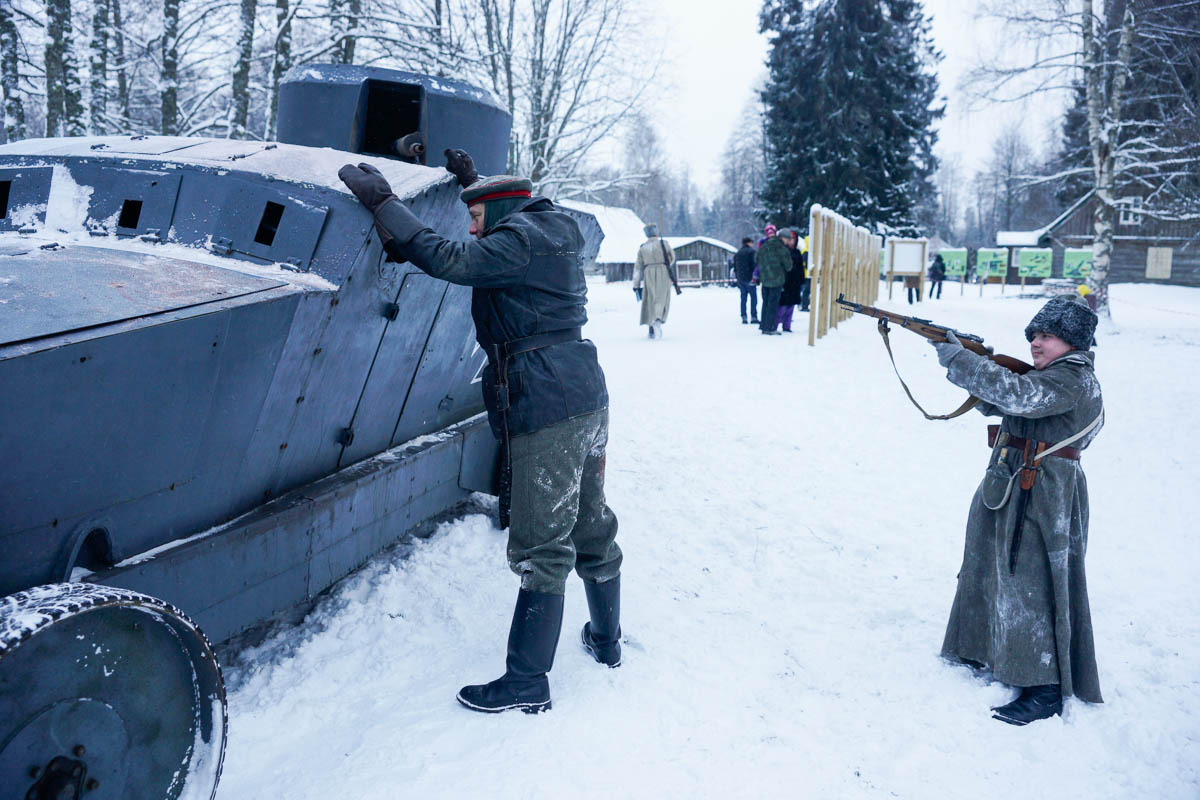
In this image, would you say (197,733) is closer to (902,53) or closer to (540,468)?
(540,468)

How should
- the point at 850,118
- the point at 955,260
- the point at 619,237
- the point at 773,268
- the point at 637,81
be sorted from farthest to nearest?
the point at 619,237, the point at 955,260, the point at 850,118, the point at 637,81, the point at 773,268

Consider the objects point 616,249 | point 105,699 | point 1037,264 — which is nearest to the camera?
point 105,699

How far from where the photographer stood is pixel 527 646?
3016 millimetres

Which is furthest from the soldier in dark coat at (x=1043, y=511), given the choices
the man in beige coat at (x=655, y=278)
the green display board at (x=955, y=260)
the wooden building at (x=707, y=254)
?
the wooden building at (x=707, y=254)

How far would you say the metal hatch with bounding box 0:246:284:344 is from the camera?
209 centimetres

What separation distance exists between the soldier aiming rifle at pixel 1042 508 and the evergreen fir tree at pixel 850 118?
27270 mm

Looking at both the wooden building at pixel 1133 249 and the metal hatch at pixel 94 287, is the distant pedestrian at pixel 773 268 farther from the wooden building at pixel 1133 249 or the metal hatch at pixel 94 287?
the wooden building at pixel 1133 249

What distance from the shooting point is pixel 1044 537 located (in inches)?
126

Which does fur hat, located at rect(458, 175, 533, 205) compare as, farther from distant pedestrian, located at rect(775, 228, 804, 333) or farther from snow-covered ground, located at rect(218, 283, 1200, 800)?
distant pedestrian, located at rect(775, 228, 804, 333)

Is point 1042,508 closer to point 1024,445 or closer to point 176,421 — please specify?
point 1024,445

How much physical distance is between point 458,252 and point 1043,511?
2336 millimetres

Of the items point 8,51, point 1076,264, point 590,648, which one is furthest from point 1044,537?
point 1076,264

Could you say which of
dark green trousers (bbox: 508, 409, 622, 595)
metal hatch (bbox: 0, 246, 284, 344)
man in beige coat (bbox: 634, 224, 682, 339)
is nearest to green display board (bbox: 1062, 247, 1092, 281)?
man in beige coat (bbox: 634, 224, 682, 339)

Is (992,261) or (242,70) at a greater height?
(242,70)
